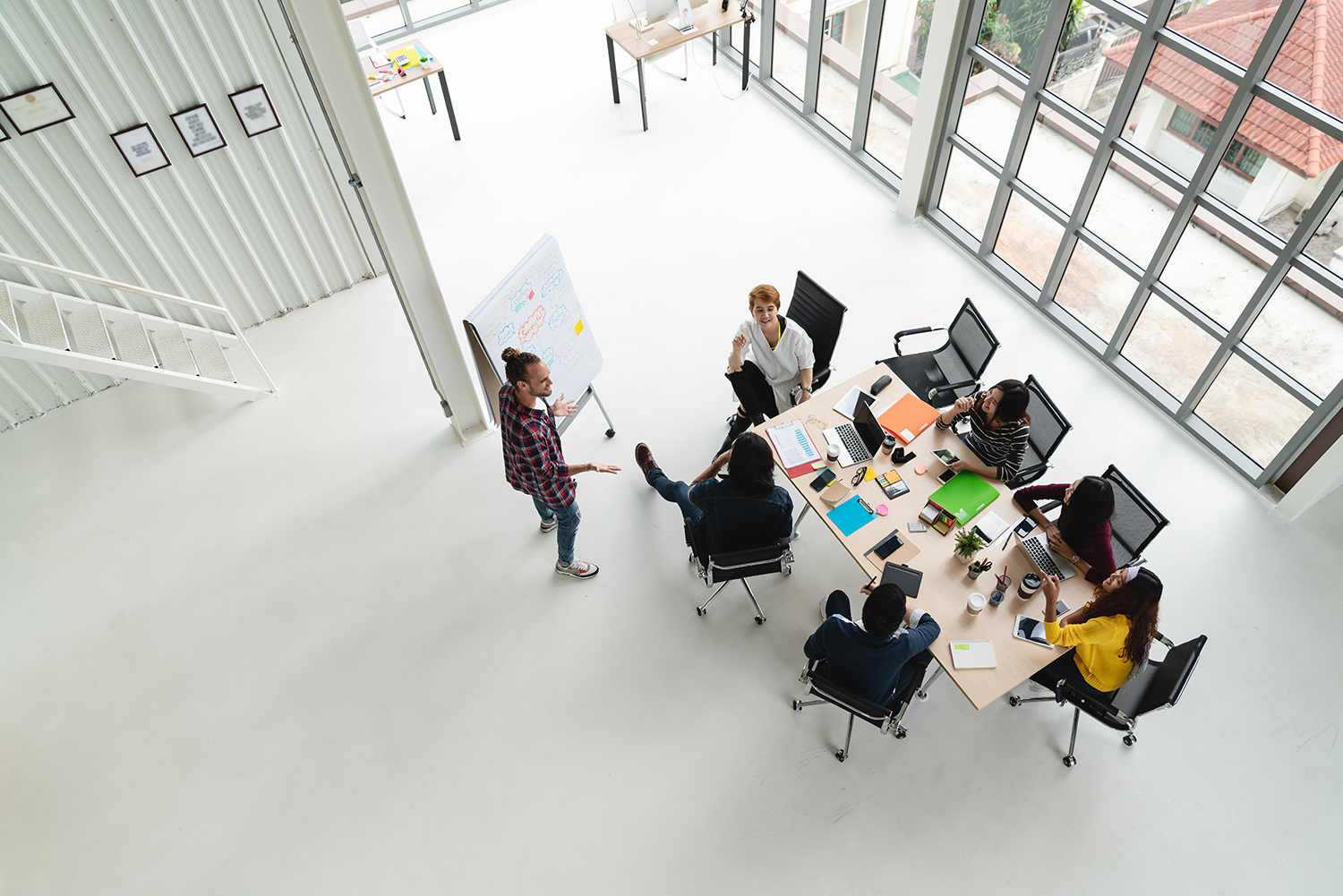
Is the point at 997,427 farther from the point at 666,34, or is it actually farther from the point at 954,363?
the point at 666,34

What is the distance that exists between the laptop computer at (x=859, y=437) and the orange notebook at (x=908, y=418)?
0.07 meters

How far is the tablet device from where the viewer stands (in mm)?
3951

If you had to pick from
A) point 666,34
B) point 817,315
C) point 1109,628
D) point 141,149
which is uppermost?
point 141,149

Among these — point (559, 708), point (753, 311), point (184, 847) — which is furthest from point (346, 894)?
point (753, 311)

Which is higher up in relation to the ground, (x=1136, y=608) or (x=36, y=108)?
(x=36, y=108)

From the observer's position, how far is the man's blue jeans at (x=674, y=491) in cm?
474

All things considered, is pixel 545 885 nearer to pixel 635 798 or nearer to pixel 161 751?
pixel 635 798

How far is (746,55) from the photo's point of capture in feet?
26.9

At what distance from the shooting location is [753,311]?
475 cm

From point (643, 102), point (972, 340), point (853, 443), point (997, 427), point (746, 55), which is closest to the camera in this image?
point (997, 427)

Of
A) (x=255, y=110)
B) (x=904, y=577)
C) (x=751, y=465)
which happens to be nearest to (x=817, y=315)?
(x=751, y=465)

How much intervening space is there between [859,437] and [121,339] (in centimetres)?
525

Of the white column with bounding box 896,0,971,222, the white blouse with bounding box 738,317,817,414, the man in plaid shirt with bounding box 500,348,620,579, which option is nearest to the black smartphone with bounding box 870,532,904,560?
the white blouse with bounding box 738,317,817,414

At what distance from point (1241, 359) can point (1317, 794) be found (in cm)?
258
